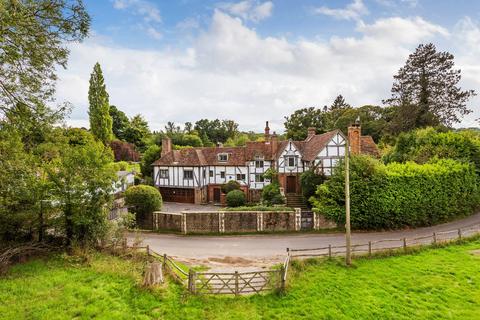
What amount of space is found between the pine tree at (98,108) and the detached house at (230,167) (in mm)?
13091

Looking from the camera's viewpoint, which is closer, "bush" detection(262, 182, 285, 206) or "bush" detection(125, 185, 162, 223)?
"bush" detection(125, 185, 162, 223)

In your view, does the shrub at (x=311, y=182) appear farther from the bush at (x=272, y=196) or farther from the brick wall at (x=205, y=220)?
the brick wall at (x=205, y=220)

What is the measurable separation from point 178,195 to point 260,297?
76.3ft

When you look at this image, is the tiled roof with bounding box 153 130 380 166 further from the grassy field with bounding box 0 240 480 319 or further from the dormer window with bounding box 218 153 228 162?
the grassy field with bounding box 0 240 480 319

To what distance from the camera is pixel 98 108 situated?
41438 mm

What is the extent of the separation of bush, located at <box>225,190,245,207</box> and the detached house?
3.60 meters

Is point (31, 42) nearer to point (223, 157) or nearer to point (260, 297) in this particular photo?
point (260, 297)

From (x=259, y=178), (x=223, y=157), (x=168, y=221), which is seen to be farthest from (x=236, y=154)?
(x=168, y=221)

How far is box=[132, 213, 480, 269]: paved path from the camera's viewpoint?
1617 cm

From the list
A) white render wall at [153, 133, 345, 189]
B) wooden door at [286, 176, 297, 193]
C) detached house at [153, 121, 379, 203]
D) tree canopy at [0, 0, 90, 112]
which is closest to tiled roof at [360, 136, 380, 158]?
detached house at [153, 121, 379, 203]

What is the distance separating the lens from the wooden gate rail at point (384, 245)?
51.9 feet

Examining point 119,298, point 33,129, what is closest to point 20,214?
point 33,129

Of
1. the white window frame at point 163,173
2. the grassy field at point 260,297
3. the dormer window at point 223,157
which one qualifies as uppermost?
the dormer window at point 223,157

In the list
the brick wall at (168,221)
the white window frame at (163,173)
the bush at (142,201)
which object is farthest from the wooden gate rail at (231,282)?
the white window frame at (163,173)
